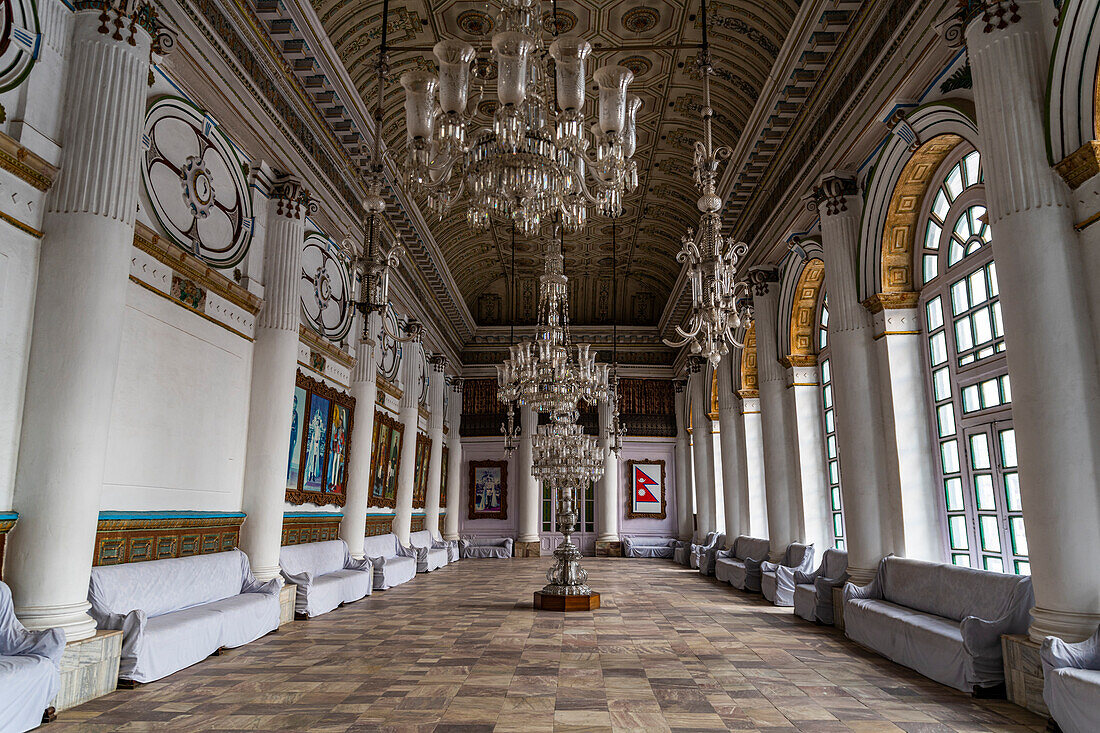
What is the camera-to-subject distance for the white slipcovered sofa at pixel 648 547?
19.5m

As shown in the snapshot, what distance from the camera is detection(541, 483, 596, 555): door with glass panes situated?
19.9m

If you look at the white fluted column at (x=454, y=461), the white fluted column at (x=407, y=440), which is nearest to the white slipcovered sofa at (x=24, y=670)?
the white fluted column at (x=407, y=440)

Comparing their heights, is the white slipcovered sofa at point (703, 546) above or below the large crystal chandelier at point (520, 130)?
below

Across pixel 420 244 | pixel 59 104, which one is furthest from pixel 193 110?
pixel 420 244

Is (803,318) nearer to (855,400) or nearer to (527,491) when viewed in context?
(855,400)

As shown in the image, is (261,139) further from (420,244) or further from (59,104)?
(420,244)

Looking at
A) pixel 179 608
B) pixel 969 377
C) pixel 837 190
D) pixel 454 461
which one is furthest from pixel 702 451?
pixel 179 608

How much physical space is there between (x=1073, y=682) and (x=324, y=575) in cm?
824

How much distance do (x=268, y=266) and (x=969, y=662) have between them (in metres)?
7.66

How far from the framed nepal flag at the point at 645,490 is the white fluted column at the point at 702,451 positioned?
1936mm

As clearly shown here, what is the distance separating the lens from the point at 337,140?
370 inches

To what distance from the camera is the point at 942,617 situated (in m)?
5.99

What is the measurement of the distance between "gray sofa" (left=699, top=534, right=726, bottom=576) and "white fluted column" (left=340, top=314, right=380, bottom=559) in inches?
286

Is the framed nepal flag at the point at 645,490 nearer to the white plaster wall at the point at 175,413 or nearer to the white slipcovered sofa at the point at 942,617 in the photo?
the white slipcovered sofa at the point at 942,617
